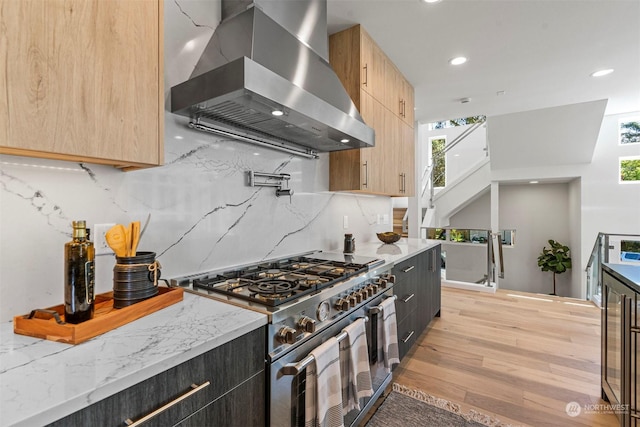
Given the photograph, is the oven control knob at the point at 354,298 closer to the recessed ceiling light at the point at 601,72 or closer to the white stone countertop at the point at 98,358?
the white stone countertop at the point at 98,358

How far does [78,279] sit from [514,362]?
3007mm

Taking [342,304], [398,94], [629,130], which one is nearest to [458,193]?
[629,130]

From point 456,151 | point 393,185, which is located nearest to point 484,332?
point 393,185

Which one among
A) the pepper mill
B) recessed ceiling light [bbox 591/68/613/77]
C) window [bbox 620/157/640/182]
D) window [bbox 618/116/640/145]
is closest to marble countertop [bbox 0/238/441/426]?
the pepper mill

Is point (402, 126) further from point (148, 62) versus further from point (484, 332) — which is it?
point (148, 62)

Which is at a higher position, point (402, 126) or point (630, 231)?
point (402, 126)

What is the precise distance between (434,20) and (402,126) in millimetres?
1027

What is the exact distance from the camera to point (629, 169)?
17.1ft

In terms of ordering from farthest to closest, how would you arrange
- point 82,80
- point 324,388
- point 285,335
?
1. point 324,388
2. point 285,335
3. point 82,80

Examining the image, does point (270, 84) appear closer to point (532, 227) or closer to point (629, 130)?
point (629, 130)

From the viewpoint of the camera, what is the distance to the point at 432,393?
2.04 metres

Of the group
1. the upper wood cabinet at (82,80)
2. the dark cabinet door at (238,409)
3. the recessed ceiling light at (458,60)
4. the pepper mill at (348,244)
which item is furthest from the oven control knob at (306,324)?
the recessed ceiling light at (458,60)

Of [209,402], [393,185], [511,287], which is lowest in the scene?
[511,287]

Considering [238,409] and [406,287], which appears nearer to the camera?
[238,409]
